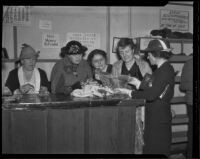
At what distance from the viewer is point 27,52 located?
9.53 ft

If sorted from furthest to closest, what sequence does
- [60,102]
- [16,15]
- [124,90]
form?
[124,90] → [16,15] → [60,102]

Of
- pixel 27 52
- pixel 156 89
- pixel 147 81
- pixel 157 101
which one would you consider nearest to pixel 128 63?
pixel 147 81

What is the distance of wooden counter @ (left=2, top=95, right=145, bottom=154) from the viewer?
271cm

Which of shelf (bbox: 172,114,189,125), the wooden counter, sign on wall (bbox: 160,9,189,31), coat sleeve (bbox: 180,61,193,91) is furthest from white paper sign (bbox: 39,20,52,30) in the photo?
shelf (bbox: 172,114,189,125)

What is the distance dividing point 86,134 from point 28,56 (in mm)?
992

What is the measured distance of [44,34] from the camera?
2918mm

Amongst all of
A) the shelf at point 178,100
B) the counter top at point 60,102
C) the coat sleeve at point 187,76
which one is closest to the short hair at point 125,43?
the counter top at point 60,102

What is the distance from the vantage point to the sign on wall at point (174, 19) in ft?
9.83

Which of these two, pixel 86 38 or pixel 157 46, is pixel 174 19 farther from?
pixel 86 38

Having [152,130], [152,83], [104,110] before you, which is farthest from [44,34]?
[152,130]

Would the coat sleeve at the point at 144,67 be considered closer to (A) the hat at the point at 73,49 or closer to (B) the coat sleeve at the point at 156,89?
(B) the coat sleeve at the point at 156,89

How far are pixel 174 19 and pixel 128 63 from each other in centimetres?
70

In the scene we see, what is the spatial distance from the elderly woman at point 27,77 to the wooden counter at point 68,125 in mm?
119

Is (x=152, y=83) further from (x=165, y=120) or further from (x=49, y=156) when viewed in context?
(x=49, y=156)
